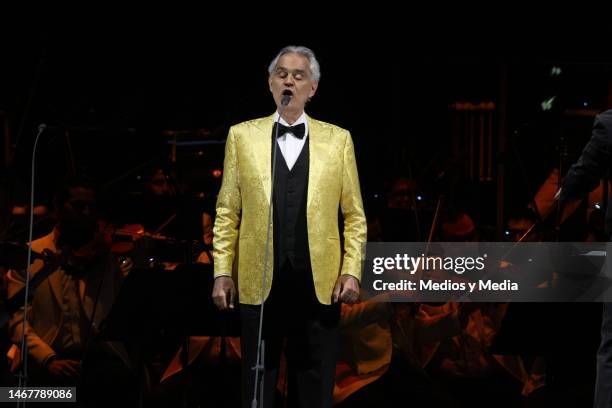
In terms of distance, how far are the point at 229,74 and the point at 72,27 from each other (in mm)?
1301

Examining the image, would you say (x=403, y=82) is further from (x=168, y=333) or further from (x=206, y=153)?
(x=168, y=333)

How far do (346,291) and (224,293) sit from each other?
411 millimetres

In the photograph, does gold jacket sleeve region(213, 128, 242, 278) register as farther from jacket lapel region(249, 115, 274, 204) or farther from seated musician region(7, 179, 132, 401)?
seated musician region(7, 179, 132, 401)

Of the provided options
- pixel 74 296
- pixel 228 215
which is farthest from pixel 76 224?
pixel 228 215

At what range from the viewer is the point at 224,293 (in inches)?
123

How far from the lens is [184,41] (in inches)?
253

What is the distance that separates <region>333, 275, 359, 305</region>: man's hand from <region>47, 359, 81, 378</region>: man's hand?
2029 mm

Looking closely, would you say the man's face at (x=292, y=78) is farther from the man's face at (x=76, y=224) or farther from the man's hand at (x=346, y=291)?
the man's face at (x=76, y=224)

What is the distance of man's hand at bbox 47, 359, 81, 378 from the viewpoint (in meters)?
4.59

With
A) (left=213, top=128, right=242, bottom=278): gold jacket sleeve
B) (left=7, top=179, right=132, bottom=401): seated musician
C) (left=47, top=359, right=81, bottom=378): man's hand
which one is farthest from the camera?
(left=7, top=179, right=132, bottom=401): seated musician

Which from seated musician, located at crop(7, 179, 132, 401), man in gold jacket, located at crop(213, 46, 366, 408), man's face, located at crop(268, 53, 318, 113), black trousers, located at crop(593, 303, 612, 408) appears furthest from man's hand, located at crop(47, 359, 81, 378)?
black trousers, located at crop(593, 303, 612, 408)

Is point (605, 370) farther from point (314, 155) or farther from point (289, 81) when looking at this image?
point (289, 81)

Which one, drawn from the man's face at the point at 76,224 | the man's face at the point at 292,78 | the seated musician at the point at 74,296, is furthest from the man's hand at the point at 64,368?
the man's face at the point at 292,78

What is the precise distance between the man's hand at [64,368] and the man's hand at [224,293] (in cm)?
180
